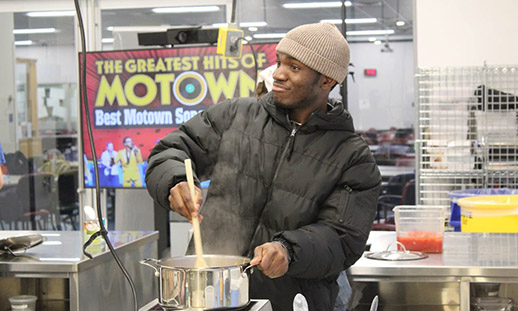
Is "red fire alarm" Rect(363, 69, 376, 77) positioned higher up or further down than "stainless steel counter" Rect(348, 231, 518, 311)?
higher up

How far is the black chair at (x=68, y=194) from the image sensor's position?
227 inches

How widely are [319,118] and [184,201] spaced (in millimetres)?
539

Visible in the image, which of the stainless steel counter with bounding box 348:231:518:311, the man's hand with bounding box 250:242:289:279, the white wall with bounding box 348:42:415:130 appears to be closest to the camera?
the man's hand with bounding box 250:242:289:279

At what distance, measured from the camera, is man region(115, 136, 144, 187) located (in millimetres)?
4953

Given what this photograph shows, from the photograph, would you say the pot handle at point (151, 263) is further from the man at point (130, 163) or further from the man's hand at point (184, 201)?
the man at point (130, 163)

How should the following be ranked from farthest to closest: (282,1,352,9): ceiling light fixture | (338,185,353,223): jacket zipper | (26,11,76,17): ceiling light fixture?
(26,11,76,17): ceiling light fixture → (282,1,352,9): ceiling light fixture → (338,185,353,223): jacket zipper

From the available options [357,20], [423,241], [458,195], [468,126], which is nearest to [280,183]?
[423,241]

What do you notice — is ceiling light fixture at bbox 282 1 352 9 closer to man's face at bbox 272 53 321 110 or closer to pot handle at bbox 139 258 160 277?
man's face at bbox 272 53 321 110

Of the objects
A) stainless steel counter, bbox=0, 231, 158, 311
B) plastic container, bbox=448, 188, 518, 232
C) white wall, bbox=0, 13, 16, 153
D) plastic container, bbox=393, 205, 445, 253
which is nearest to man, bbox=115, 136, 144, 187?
white wall, bbox=0, 13, 16, 153

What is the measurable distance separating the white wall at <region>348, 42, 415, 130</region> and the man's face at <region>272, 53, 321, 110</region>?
3.42 metres

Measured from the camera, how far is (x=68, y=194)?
5789 mm

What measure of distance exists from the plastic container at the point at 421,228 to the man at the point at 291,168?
855 millimetres

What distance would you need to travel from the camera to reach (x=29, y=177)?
5.77 meters

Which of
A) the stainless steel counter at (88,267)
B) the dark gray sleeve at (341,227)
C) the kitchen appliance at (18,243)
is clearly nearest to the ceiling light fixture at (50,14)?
the stainless steel counter at (88,267)
